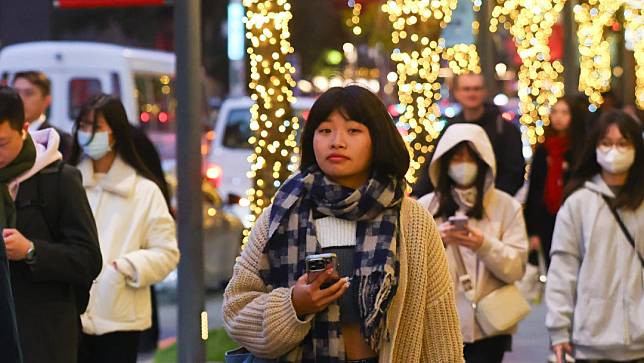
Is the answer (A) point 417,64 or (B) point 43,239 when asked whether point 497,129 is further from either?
(B) point 43,239

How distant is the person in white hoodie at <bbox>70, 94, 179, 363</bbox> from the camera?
25.8 ft

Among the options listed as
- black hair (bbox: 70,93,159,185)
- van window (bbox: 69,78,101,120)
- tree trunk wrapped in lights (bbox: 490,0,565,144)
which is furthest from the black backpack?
van window (bbox: 69,78,101,120)

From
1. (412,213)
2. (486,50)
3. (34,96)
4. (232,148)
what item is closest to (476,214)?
(412,213)

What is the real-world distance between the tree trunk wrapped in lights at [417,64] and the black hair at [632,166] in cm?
287

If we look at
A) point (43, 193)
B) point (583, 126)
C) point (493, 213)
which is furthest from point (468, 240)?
point (583, 126)

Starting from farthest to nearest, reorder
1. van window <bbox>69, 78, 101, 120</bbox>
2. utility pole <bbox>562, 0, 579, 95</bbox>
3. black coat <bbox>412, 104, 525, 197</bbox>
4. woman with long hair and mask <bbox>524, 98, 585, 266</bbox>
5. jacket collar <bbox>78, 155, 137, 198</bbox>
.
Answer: van window <bbox>69, 78, 101, 120</bbox> → utility pole <bbox>562, 0, 579, 95</bbox> → woman with long hair and mask <bbox>524, 98, 585, 266</bbox> → black coat <bbox>412, 104, 525, 197</bbox> → jacket collar <bbox>78, 155, 137, 198</bbox>

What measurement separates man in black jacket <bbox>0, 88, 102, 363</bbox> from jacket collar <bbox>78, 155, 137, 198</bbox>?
4.70 feet

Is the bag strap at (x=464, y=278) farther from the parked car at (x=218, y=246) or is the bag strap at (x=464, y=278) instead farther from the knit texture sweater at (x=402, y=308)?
the parked car at (x=218, y=246)

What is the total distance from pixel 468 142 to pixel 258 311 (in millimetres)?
3313

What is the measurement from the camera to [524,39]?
46.7 ft

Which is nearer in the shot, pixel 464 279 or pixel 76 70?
pixel 464 279

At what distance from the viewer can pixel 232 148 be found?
78.2 feet

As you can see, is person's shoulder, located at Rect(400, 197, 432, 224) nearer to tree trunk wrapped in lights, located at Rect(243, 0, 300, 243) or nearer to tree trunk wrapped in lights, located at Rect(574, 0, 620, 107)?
tree trunk wrapped in lights, located at Rect(243, 0, 300, 243)

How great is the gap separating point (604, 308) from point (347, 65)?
142 feet
